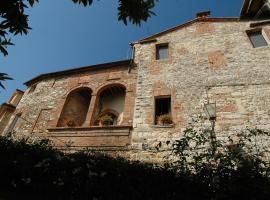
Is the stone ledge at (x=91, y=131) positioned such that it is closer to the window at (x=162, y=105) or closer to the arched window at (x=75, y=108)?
the arched window at (x=75, y=108)

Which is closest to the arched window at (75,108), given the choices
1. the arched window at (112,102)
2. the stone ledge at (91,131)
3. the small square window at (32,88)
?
the stone ledge at (91,131)

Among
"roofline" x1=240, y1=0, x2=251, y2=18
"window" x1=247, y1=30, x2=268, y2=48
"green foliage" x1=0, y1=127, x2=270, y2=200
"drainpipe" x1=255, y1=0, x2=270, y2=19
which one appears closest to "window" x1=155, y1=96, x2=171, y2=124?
"window" x1=247, y1=30, x2=268, y2=48

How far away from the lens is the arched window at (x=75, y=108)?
12367 mm

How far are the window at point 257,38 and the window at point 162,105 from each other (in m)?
4.81

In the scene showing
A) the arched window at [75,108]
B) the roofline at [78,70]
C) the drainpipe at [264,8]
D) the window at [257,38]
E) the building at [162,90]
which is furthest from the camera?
the roofline at [78,70]

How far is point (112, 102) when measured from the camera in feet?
44.3

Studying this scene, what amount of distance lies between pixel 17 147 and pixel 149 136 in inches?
203

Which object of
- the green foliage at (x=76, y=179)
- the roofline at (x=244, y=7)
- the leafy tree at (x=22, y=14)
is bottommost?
the green foliage at (x=76, y=179)

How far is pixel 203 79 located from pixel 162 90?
179 cm

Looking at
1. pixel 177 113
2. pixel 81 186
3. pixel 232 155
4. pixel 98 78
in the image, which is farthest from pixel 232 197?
pixel 98 78

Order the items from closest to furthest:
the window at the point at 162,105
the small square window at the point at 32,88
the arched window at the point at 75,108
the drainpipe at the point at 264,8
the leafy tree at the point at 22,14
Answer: the leafy tree at the point at 22,14
the window at the point at 162,105
the drainpipe at the point at 264,8
the arched window at the point at 75,108
the small square window at the point at 32,88

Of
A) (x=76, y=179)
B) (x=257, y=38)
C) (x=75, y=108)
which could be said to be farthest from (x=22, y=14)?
(x=257, y=38)

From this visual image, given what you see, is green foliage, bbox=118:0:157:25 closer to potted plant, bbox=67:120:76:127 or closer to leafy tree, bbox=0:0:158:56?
leafy tree, bbox=0:0:158:56

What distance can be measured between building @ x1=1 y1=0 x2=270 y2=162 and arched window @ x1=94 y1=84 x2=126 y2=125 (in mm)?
53
